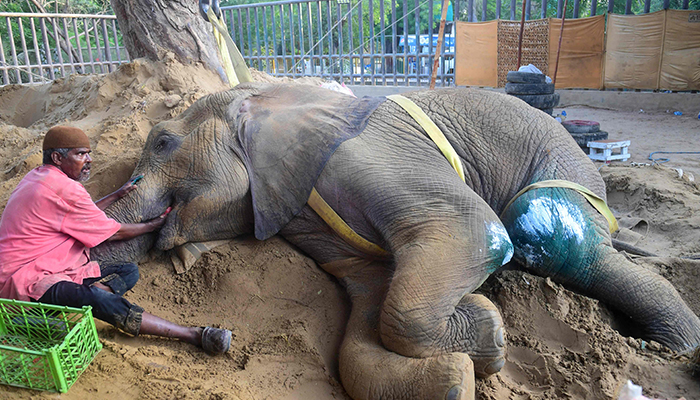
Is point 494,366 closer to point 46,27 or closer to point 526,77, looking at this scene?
point 526,77

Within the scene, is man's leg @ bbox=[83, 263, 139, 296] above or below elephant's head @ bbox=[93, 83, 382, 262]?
below

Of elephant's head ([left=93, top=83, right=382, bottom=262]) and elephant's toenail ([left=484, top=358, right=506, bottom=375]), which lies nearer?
elephant's toenail ([left=484, top=358, right=506, bottom=375])

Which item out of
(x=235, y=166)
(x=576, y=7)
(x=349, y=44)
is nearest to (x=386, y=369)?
(x=235, y=166)

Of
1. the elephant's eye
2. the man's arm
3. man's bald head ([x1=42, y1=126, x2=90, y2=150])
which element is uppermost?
man's bald head ([x1=42, y1=126, x2=90, y2=150])

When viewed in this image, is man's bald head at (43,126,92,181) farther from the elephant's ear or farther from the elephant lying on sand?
the elephant's ear

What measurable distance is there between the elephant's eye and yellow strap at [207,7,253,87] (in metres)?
1.34

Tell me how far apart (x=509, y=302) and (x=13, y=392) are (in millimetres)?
2723

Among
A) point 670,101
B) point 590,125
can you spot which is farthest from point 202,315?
point 670,101

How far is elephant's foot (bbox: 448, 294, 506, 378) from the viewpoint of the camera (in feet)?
9.00

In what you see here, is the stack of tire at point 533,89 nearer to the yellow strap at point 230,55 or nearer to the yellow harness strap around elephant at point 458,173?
the yellow harness strap around elephant at point 458,173

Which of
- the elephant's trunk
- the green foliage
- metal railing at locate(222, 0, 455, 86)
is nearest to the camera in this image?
the elephant's trunk

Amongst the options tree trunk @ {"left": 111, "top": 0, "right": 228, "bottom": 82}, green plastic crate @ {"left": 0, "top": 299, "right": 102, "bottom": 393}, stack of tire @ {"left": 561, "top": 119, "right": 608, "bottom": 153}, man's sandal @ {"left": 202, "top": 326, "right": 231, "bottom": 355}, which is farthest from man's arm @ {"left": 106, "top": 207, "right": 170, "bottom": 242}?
stack of tire @ {"left": 561, "top": 119, "right": 608, "bottom": 153}

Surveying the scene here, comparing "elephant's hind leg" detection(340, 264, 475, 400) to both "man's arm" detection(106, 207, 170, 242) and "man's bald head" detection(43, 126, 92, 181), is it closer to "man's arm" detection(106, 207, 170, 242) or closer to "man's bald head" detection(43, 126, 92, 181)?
"man's arm" detection(106, 207, 170, 242)

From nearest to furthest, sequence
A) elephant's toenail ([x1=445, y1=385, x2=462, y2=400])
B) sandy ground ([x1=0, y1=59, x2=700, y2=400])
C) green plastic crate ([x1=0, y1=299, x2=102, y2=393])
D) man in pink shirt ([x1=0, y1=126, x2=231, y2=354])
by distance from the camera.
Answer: green plastic crate ([x1=0, y1=299, x2=102, y2=393]) → elephant's toenail ([x1=445, y1=385, x2=462, y2=400]) → sandy ground ([x1=0, y1=59, x2=700, y2=400]) → man in pink shirt ([x1=0, y1=126, x2=231, y2=354])
